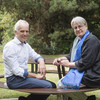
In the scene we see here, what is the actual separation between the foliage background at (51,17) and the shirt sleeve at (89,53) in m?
11.2

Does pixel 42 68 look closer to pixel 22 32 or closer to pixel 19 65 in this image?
pixel 19 65

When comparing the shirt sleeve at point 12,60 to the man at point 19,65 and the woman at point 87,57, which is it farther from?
the woman at point 87,57

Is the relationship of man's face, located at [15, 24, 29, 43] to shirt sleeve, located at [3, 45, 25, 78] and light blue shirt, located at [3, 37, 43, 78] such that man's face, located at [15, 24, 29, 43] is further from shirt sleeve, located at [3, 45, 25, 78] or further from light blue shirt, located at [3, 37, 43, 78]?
shirt sleeve, located at [3, 45, 25, 78]

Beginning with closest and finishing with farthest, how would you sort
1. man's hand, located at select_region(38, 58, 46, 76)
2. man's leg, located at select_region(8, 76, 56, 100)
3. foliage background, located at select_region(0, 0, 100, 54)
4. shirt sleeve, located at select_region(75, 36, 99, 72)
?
1. shirt sleeve, located at select_region(75, 36, 99, 72)
2. man's leg, located at select_region(8, 76, 56, 100)
3. man's hand, located at select_region(38, 58, 46, 76)
4. foliage background, located at select_region(0, 0, 100, 54)

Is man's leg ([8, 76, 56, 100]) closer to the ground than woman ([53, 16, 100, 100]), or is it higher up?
closer to the ground

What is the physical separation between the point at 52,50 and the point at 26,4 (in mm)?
3314

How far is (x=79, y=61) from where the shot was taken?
350cm

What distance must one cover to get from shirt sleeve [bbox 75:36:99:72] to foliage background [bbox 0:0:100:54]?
11.2 meters

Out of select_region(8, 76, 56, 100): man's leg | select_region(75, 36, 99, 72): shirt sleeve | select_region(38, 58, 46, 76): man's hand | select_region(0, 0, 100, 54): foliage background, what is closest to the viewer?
select_region(75, 36, 99, 72): shirt sleeve

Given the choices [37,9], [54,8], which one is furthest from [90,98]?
[37,9]

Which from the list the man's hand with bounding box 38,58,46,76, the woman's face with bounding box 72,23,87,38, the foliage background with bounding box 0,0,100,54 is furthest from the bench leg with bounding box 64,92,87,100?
the foliage background with bounding box 0,0,100,54

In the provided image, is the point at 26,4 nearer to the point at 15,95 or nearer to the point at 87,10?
the point at 87,10

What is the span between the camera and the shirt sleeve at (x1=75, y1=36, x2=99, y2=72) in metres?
3.40

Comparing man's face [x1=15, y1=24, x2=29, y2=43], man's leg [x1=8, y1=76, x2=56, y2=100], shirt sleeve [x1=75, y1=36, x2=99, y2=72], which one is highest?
man's face [x1=15, y1=24, x2=29, y2=43]
